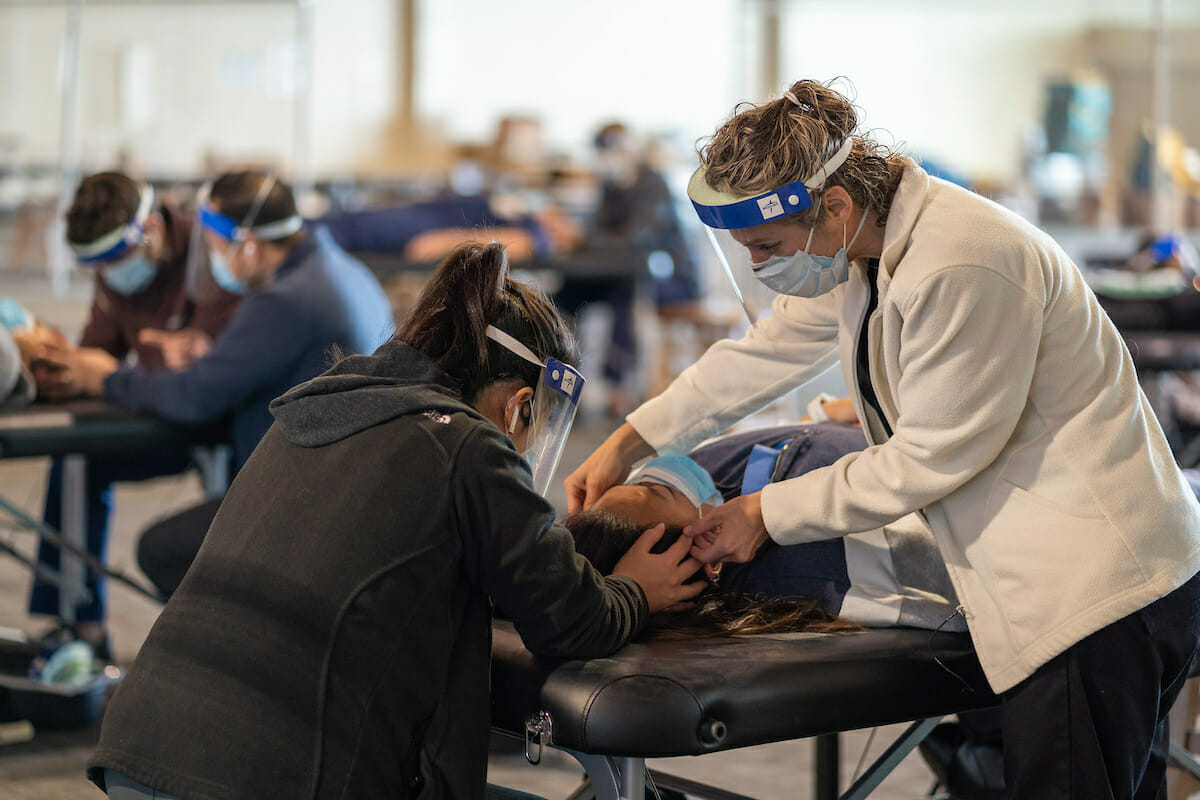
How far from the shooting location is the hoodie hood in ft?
4.16

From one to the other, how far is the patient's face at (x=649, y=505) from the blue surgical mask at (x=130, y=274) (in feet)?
5.90

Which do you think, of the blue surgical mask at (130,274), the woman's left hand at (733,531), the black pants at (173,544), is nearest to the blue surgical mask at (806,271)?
the woman's left hand at (733,531)

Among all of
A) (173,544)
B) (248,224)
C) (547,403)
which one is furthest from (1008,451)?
(248,224)

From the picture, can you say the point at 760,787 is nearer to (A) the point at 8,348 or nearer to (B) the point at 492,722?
(B) the point at 492,722

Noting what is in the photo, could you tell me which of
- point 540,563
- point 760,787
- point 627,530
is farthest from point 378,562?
point 760,787

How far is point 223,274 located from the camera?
9.72ft

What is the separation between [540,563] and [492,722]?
26 cm

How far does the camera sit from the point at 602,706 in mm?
1296

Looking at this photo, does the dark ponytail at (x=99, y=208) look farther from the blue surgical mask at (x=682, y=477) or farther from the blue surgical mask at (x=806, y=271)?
the blue surgical mask at (x=806, y=271)

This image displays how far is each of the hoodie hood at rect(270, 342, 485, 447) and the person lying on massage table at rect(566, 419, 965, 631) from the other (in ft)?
1.30

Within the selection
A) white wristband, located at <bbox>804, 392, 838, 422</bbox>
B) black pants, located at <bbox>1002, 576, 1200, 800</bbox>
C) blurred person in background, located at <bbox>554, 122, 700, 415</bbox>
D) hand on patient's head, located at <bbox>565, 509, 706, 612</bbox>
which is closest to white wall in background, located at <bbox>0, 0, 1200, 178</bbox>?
blurred person in background, located at <bbox>554, 122, 700, 415</bbox>

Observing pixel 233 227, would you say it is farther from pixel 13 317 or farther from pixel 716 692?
pixel 716 692

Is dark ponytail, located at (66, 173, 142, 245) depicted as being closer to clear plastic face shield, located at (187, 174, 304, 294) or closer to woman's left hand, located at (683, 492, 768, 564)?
clear plastic face shield, located at (187, 174, 304, 294)

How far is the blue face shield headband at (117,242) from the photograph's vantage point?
9.79ft
